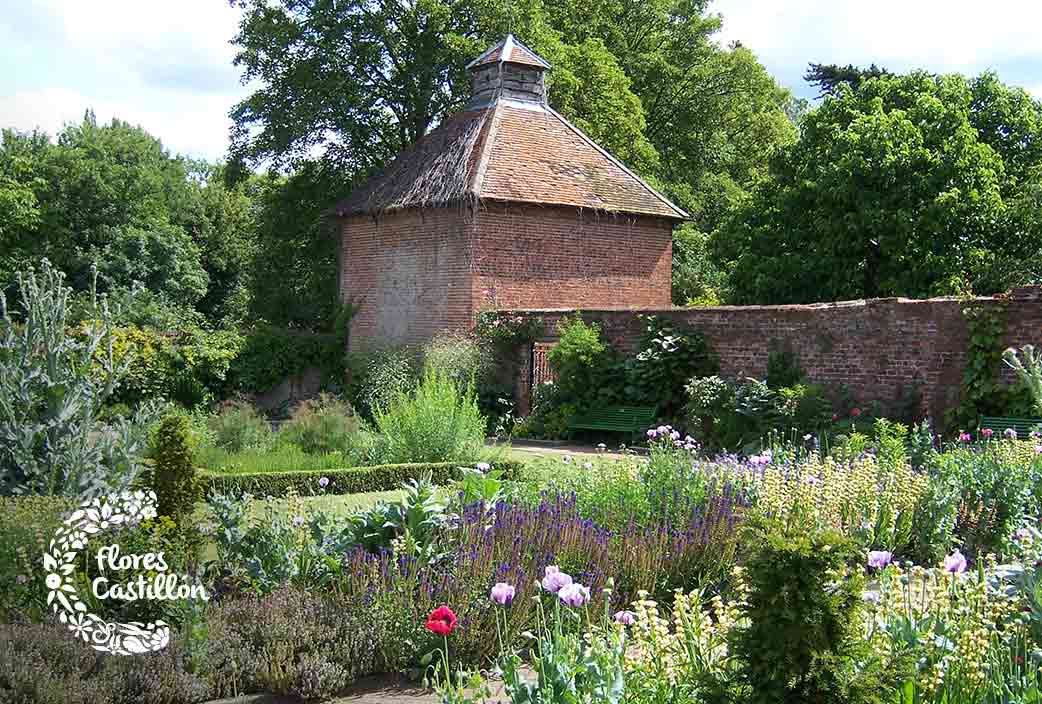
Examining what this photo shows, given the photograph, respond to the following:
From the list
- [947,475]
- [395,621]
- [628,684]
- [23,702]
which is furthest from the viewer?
[947,475]

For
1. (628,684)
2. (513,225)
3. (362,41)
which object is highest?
(362,41)

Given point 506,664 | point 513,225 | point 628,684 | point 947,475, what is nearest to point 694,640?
point 628,684

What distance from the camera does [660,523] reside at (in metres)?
6.87

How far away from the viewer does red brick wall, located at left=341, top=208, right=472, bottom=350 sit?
68.5ft

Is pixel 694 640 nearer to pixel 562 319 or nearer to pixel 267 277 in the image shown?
pixel 562 319

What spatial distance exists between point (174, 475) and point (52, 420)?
898 mm

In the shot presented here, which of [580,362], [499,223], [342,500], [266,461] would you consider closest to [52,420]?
[342,500]

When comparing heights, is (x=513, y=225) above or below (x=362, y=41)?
below

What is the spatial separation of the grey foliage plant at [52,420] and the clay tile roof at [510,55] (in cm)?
1715

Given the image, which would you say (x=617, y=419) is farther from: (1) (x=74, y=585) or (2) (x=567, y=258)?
(1) (x=74, y=585)

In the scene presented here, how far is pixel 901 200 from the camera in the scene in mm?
21469

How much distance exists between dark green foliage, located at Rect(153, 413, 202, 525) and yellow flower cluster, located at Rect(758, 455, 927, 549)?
3.73 meters

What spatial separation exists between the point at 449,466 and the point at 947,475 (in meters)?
5.61

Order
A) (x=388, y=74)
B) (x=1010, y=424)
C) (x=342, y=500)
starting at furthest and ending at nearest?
(x=388, y=74), (x=1010, y=424), (x=342, y=500)
